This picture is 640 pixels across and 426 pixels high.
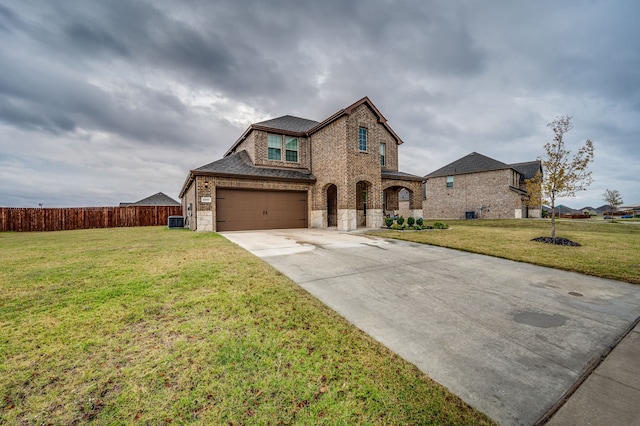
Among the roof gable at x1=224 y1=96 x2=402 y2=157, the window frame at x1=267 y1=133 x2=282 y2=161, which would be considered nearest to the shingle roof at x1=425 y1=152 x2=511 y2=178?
the roof gable at x1=224 y1=96 x2=402 y2=157

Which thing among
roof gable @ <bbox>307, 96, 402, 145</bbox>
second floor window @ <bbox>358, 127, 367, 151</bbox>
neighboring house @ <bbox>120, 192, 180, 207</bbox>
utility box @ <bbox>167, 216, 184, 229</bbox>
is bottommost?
utility box @ <bbox>167, 216, 184, 229</bbox>

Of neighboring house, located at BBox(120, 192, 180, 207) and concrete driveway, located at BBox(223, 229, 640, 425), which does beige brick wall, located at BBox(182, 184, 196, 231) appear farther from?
neighboring house, located at BBox(120, 192, 180, 207)

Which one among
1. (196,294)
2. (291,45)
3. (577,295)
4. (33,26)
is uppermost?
(291,45)

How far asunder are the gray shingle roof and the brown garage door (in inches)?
42.2

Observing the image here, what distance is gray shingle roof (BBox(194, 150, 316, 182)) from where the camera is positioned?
43.3ft

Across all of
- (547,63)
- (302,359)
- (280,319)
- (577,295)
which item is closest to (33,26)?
(280,319)

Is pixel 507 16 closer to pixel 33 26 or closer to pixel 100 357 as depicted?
pixel 100 357

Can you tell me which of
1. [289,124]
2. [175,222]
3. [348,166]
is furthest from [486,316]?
Answer: [175,222]

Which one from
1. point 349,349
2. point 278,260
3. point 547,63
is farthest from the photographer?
point 547,63

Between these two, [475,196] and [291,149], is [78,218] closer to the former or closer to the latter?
[291,149]

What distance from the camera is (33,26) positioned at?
379 inches

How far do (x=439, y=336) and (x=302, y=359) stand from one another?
5.62 feet

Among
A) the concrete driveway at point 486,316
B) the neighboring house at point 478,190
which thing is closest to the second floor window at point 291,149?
the concrete driveway at point 486,316

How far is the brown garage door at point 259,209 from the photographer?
1363 centimetres
